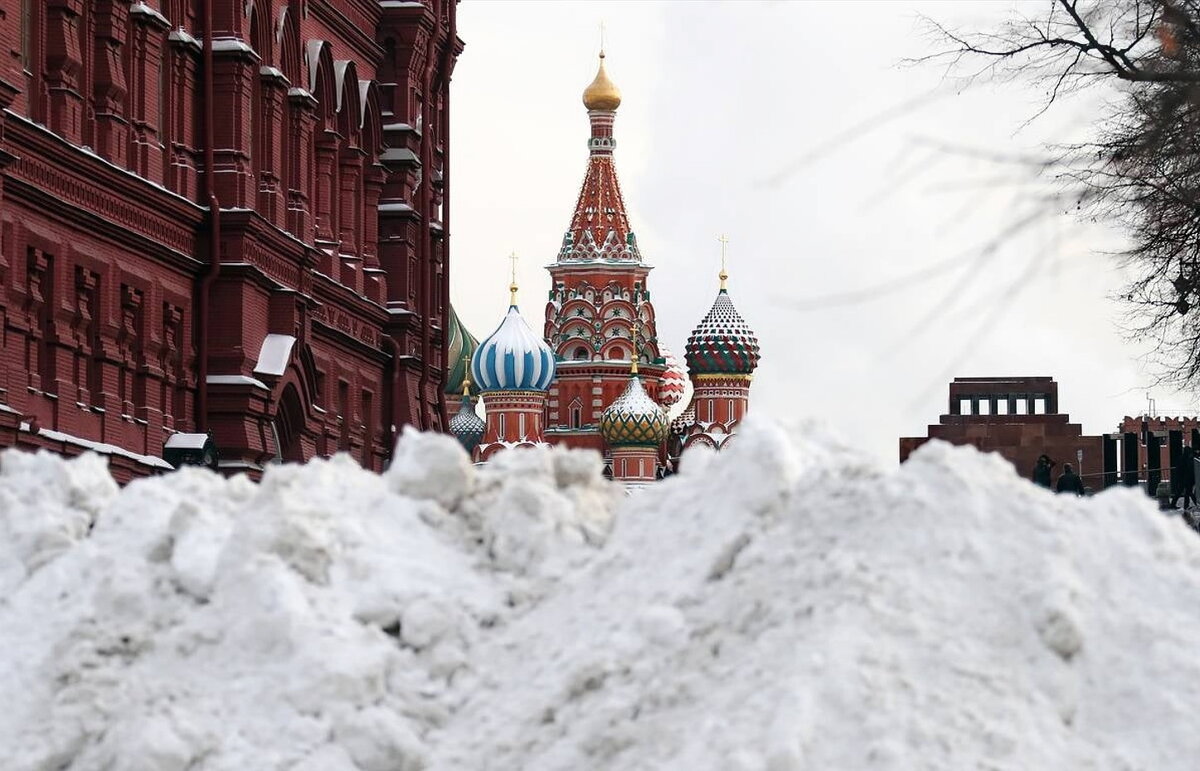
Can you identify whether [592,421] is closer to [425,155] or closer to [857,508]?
[425,155]

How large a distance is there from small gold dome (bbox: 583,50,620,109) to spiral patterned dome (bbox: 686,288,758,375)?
779cm

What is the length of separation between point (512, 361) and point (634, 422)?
4.36m

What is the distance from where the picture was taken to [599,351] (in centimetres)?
8975

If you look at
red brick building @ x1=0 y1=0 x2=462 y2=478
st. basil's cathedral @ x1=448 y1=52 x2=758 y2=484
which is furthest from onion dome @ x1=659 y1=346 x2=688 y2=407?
red brick building @ x1=0 y1=0 x2=462 y2=478

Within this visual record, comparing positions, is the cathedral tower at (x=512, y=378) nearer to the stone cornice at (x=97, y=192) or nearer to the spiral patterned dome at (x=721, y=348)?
the spiral patterned dome at (x=721, y=348)

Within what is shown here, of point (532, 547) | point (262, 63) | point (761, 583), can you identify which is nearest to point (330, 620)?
point (532, 547)

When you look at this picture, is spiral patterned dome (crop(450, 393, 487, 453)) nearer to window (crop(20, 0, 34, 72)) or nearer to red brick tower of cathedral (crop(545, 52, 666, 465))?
red brick tower of cathedral (crop(545, 52, 666, 465))

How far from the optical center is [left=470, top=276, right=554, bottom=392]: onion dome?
85812 millimetres

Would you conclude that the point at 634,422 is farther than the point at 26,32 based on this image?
Yes

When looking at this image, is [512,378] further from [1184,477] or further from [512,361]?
[1184,477]

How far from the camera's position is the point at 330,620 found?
21.7 ft

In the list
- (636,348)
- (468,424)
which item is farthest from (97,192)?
(636,348)

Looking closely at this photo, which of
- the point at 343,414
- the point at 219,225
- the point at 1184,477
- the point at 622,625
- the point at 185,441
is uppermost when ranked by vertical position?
the point at 219,225

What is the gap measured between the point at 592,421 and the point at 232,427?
63.7m
